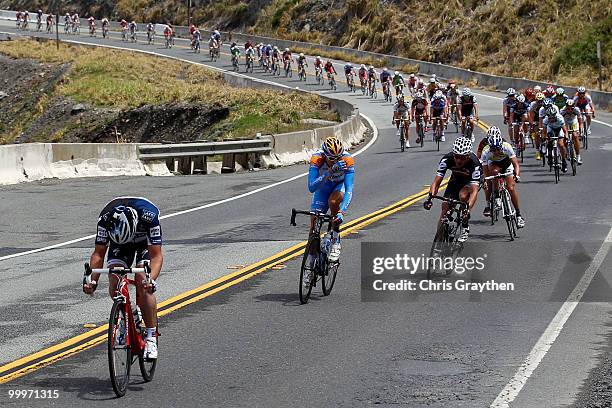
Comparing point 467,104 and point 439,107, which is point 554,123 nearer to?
point 467,104

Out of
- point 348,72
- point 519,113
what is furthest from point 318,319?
point 348,72

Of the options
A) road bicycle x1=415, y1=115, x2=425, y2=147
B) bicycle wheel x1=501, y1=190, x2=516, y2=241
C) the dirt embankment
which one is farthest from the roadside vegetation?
bicycle wheel x1=501, y1=190, x2=516, y2=241

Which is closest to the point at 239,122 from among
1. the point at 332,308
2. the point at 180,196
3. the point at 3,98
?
the point at 3,98

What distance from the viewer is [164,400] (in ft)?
28.6

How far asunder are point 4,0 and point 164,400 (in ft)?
417

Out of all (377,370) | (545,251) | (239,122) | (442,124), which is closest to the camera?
(377,370)

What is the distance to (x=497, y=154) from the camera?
60.0 feet

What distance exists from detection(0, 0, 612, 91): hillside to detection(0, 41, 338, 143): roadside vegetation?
54.7 feet

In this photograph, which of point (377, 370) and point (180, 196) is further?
point (180, 196)

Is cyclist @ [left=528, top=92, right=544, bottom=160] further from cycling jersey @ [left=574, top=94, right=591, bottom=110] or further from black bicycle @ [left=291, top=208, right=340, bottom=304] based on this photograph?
black bicycle @ [left=291, top=208, right=340, bottom=304]

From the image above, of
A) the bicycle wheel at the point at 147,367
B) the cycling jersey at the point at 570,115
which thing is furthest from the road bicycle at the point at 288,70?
the bicycle wheel at the point at 147,367

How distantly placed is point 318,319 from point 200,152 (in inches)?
791

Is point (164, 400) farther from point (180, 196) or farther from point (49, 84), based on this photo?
point (49, 84)

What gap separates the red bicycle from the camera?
8.52 metres
